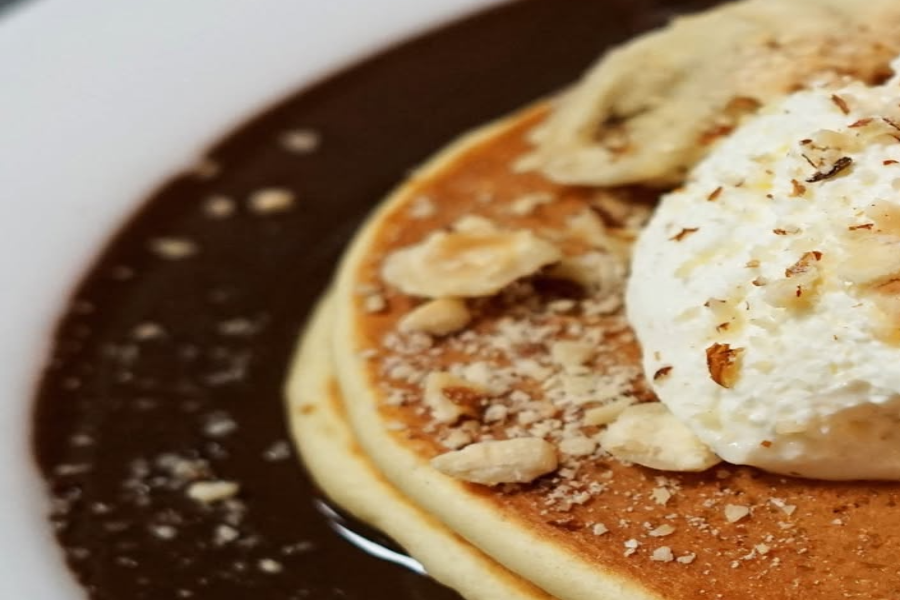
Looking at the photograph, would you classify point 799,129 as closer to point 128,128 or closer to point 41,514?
point 41,514

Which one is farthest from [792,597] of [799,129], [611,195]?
[611,195]

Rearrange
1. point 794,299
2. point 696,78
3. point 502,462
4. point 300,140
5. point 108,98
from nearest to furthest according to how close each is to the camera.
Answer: point 794,299 → point 502,462 → point 696,78 → point 300,140 → point 108,98

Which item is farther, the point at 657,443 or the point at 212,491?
the point at 212,491

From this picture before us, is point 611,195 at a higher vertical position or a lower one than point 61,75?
lower

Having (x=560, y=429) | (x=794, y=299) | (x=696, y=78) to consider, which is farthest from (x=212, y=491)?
(x=696, y=78)

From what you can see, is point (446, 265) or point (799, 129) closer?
point (799, 129)

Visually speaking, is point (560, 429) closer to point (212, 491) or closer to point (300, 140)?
point (212, 491)

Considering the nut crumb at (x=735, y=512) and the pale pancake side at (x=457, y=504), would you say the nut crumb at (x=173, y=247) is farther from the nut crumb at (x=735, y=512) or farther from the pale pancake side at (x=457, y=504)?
the nut crumb at (x=735, y=512)
